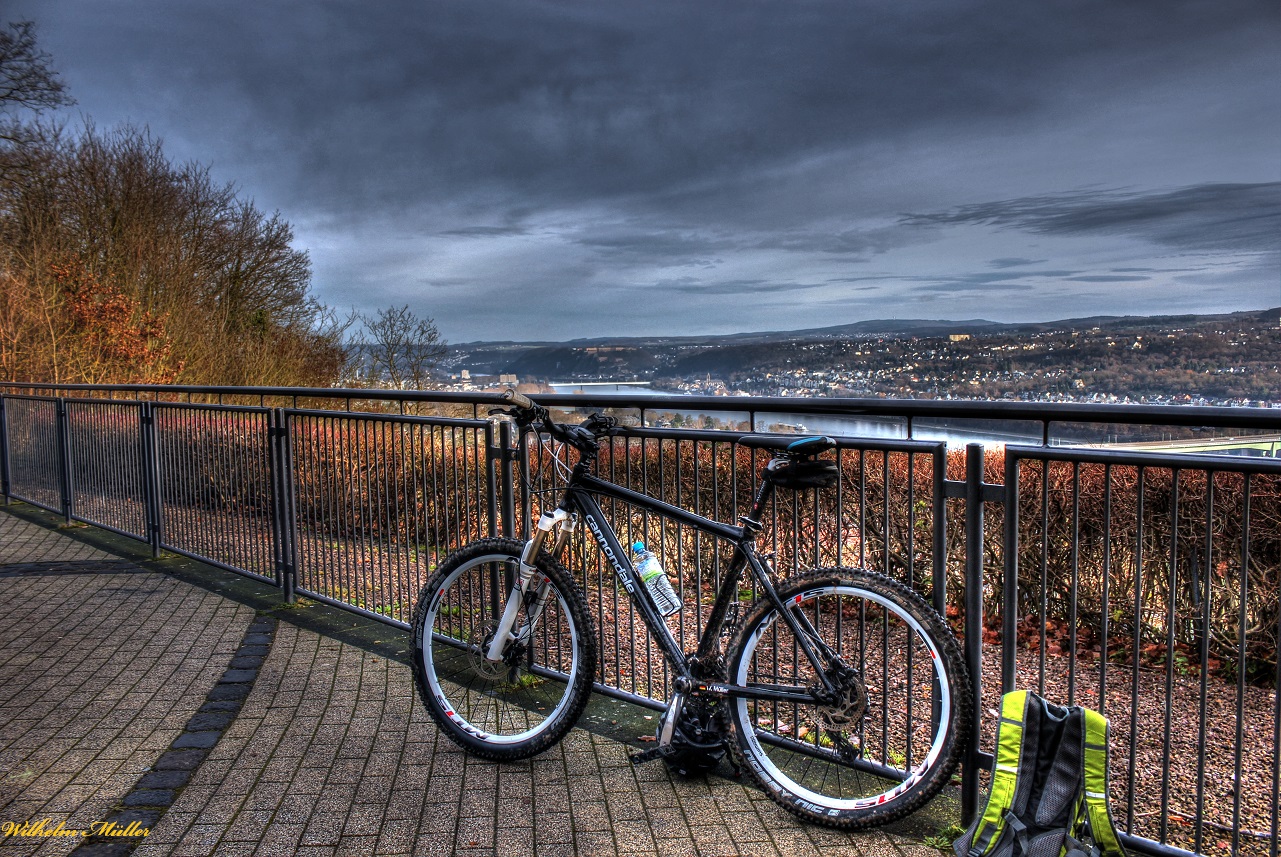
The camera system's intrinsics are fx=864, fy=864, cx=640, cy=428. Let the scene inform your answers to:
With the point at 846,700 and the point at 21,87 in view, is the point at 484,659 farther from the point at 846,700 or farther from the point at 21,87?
the point at 21,87

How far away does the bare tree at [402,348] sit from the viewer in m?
19.9

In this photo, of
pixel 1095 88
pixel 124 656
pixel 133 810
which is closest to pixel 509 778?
pixel 133 810

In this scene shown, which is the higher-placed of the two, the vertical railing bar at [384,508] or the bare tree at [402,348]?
the bare tree at [402,348]

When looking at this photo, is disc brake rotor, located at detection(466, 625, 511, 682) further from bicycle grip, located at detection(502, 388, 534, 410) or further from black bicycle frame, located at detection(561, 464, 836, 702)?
bicycle grip, located at detection(502, 388, 534, 410)

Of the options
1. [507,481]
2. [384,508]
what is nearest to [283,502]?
[384,508]

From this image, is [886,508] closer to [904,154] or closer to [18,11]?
[18,11]

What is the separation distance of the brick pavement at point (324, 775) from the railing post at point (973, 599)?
0.85 feet

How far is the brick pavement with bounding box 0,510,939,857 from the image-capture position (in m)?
2.81

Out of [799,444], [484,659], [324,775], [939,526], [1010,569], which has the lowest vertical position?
[324,775]

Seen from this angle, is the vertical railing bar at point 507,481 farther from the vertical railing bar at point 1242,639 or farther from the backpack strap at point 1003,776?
the vertical railing bar at point 1242,639

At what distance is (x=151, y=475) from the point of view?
6973 mm

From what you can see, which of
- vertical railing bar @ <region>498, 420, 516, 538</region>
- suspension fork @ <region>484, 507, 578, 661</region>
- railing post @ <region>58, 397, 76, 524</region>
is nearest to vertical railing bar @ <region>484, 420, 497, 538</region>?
vertical railing bar @ <region>498, 420, 516, 538</region>

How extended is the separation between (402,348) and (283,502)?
48.4 ft

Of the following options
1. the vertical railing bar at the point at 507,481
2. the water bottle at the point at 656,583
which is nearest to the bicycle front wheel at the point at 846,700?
the water bottle at the point at 656,583
